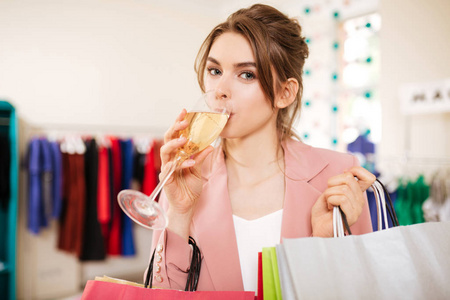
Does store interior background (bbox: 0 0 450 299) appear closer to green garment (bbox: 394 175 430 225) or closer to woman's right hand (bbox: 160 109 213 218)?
green garment (bbox: 394 175 430 225)

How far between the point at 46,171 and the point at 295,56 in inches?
122

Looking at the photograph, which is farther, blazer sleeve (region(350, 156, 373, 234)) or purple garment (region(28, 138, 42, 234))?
purple garment (region(28, 138, 42, 234))

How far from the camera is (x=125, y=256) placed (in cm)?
397

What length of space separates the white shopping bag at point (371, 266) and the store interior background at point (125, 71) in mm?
2145

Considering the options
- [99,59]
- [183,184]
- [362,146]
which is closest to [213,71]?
[183,184]

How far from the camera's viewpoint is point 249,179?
4.03ft

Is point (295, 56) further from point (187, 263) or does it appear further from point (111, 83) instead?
point (111, 83)

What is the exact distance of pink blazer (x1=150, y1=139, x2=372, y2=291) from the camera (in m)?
0.97

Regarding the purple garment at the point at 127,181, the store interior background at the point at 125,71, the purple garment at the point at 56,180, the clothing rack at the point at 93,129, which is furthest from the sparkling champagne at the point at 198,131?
the clothing rack at the point at 93,129

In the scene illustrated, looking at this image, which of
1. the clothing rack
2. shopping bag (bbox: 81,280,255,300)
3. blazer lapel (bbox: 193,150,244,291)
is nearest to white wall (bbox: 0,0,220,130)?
the clothing rack

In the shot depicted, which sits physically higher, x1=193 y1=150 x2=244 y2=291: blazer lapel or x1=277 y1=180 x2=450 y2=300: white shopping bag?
x1=277 y1=180 x2=450 y2=300: white shopping bag

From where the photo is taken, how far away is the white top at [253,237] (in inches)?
41.8

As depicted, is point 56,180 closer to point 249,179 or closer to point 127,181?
point 127,181

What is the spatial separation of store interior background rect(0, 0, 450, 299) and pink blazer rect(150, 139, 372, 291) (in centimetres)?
181
